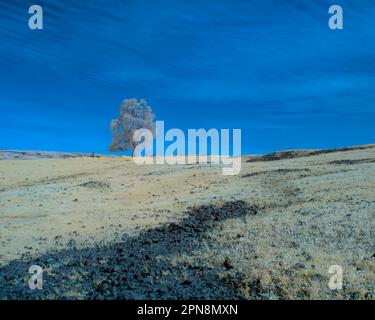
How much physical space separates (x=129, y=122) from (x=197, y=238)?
5967 centimetres

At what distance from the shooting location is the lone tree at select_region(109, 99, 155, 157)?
75.9 meters

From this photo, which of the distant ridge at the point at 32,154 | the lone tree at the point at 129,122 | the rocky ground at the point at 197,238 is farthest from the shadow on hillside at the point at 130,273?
the distant ridge at the point at 32,154

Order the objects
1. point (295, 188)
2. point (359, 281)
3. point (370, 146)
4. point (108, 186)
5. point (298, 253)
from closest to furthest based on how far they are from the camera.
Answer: point (359, 281) < point (298, 253) < point (295, 188) < point (108, 186) < point (370, 146)

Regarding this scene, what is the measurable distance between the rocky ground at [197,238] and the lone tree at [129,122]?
42.6 meters

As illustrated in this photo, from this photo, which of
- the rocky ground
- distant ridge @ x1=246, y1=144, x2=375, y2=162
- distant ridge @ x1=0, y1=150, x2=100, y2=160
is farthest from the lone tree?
the rocky ground

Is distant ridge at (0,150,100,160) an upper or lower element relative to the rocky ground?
upper

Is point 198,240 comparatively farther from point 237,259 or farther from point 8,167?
point 8,167

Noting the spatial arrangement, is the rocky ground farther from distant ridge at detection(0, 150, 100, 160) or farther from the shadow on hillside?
distant ridge at detection(0, 150, 100, 160)

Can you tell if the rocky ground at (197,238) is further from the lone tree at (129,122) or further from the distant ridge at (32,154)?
the distant ridge at (32,154)

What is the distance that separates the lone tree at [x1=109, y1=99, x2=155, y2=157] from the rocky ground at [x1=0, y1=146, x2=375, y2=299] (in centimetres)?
4259

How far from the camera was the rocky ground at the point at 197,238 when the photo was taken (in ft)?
39.9
